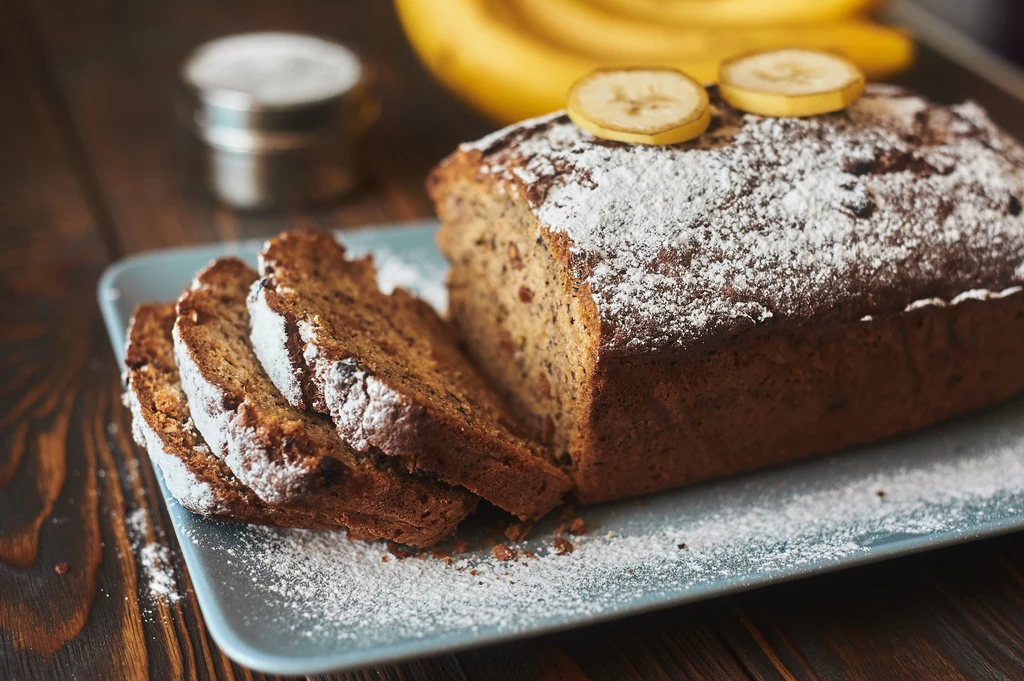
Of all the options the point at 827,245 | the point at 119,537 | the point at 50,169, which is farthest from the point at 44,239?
the point at 827,245

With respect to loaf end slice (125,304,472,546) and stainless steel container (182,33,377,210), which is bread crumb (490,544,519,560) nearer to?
loaf end slice (125,304,472,546)

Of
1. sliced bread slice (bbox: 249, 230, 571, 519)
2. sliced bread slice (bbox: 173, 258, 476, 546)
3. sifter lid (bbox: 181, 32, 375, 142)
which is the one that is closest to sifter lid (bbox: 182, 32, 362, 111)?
sifter lid (bbox: 181, 32, 375, 142)

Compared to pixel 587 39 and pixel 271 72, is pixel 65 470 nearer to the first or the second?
pixel 271 72

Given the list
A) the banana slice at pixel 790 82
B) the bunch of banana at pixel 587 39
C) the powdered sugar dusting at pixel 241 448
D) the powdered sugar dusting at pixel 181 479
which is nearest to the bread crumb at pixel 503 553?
the powdered sugar dusting at pixel 241 448

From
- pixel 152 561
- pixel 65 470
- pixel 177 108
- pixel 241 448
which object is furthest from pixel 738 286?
pixel 177 108

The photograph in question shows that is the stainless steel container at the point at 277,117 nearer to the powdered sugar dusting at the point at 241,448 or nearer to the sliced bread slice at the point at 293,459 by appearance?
the sliced bread slice at the point at 293,459

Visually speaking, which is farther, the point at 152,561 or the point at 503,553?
the point at 152,561

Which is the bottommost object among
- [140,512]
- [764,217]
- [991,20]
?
[991,20]
